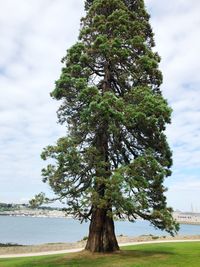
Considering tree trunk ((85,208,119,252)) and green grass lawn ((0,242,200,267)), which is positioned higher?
tree trunk ((85,208,119,252))

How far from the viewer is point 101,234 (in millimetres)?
18281

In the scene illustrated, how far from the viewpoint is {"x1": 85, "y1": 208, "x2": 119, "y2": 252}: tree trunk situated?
1814 cm

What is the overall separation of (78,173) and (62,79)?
16.0ft

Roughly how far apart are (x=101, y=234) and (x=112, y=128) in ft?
17.6

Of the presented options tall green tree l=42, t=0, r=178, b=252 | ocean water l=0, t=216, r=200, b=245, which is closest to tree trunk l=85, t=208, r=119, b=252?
tall green tree l=42, t=0, r=178, b=252

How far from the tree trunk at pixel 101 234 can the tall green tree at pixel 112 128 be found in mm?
47

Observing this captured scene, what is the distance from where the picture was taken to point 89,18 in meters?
21.7

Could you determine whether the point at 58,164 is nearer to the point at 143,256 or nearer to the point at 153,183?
the point at 153,183

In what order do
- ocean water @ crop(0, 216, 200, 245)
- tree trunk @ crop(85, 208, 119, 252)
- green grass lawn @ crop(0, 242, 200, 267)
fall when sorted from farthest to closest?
1. ocean water @ crop(0, 216, 200, 245)
2. tree trunk @ crop(85, 208, 119, 252)
3. green grass lawn @ crop(0, 242, 200, 267)

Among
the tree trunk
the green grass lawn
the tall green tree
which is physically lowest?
the green grass lawn

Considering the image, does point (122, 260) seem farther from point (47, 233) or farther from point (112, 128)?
point (47, 233)

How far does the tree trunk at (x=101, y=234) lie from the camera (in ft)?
59.5

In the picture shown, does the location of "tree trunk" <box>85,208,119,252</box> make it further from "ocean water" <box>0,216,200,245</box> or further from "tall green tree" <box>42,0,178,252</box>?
"ocean water" <box>0,216,200,245</box>

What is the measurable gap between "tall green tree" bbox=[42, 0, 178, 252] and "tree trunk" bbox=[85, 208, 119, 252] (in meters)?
0.05
